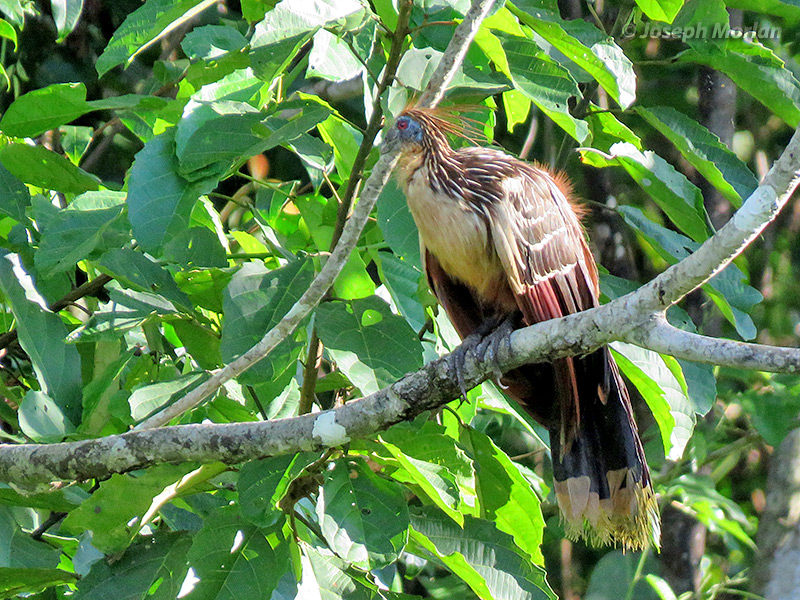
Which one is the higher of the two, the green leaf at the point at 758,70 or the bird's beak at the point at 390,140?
the green leaf at the point at 758,70

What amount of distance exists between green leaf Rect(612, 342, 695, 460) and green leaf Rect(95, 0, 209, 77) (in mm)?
1495

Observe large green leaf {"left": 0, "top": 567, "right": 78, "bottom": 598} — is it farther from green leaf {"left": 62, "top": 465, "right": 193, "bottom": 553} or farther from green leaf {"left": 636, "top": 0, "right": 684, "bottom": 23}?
green leaf {"left": 636, "top": 0, "right": 684, "bottom": 23}

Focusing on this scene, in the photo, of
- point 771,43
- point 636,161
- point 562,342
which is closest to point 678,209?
point 636,161

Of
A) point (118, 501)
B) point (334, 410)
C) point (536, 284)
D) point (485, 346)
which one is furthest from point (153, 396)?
point (536, 284)

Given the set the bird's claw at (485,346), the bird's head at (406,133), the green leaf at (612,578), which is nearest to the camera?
the bird's claw at (485,346)

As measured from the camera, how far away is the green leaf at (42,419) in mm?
2369

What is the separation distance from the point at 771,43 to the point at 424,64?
261 cm

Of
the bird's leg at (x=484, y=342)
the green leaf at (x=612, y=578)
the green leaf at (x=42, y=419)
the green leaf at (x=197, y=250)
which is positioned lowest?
the green leaf at (x=612, y=578)

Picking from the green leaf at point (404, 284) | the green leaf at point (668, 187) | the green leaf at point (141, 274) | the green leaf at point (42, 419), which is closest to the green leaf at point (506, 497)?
the green leaf at point (404, 284)

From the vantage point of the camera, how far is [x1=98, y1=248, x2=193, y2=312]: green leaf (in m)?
2.51

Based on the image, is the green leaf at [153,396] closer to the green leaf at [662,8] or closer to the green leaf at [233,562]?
the green leaf at [233,562]

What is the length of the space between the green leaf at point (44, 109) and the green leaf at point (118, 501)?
117cm

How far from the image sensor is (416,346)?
2439 millimetres

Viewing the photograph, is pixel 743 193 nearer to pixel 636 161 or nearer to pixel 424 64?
pixel 636 161
